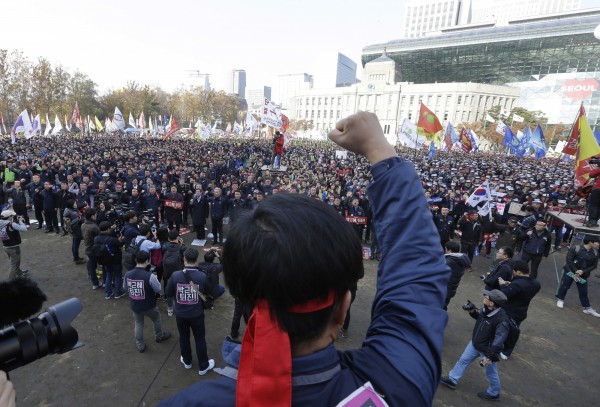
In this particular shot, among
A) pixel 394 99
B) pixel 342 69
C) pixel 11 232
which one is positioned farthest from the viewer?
pixel 342 69

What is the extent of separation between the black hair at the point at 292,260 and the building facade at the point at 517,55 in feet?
260

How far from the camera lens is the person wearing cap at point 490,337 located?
4262 mm

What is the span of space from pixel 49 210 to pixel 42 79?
149ft

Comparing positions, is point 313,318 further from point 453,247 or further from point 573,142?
point 573,142

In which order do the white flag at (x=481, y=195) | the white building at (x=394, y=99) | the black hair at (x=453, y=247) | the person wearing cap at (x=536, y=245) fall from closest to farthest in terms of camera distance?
the black hair at (x=453, y=247), the person wearing cap at (x=536, y=245), the white flag at (x=481, y=195), the white building at (x=394, y=99)

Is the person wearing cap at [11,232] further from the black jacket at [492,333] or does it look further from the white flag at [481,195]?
the white flag at [481,195]

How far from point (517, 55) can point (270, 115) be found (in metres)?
84.1

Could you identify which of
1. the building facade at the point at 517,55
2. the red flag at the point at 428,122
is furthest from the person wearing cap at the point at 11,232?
the building facade at the point at 517,55

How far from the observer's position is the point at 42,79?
43.2m

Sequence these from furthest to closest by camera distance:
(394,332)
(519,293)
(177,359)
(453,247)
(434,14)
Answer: (434,14), (453,247), (177,359), (519,293), (394,332)

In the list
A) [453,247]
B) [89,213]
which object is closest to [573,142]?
[453,247]

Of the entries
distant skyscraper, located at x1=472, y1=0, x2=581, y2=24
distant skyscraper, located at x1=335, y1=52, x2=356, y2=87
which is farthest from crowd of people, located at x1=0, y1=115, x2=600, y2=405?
distant skyscraper, located at x1=335, y1=52, x2=356, y2=87

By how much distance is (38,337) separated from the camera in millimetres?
1177

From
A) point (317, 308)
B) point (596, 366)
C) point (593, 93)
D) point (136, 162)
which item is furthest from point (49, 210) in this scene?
point (593, 93)
